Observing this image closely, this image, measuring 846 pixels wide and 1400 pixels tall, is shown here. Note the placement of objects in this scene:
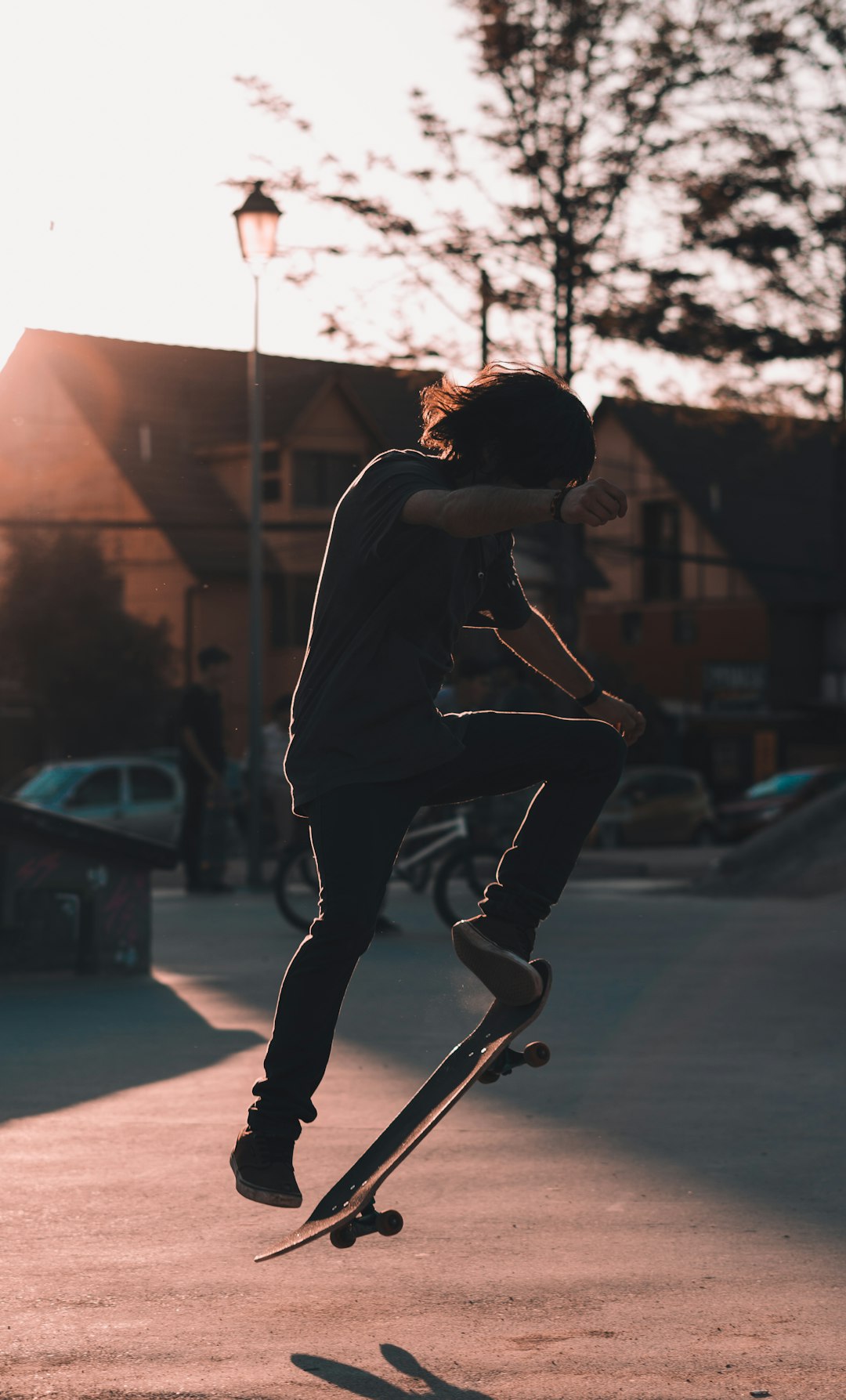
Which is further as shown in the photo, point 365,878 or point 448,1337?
point 365,878

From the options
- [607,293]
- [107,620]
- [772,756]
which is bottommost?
[772,756]

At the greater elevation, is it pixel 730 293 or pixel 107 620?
pixel 730 293

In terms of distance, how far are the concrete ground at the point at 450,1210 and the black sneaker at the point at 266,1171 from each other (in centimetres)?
22

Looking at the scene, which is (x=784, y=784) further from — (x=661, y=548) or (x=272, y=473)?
(x=661, y=548)

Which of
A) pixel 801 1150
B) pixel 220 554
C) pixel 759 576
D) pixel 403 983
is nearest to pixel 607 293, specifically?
pixel 403 983

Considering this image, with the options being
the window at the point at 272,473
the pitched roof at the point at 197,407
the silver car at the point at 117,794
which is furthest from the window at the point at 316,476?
the silver car at the point at 117,794

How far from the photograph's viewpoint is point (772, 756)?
47031 millimetres

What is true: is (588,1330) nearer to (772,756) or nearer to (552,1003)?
(552,1003)

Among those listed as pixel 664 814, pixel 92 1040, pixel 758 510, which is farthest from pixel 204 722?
pixel 758 510

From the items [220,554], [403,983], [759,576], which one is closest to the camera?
[403,983]

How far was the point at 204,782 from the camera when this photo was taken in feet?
50.0

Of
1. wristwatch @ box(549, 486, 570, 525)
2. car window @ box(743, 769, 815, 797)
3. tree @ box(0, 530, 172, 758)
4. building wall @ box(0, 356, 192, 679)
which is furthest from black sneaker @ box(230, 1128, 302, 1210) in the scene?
tree @ box(0, 530, 172, 758)

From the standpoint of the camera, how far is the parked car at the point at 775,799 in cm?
2962

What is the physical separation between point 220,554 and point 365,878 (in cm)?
4024
